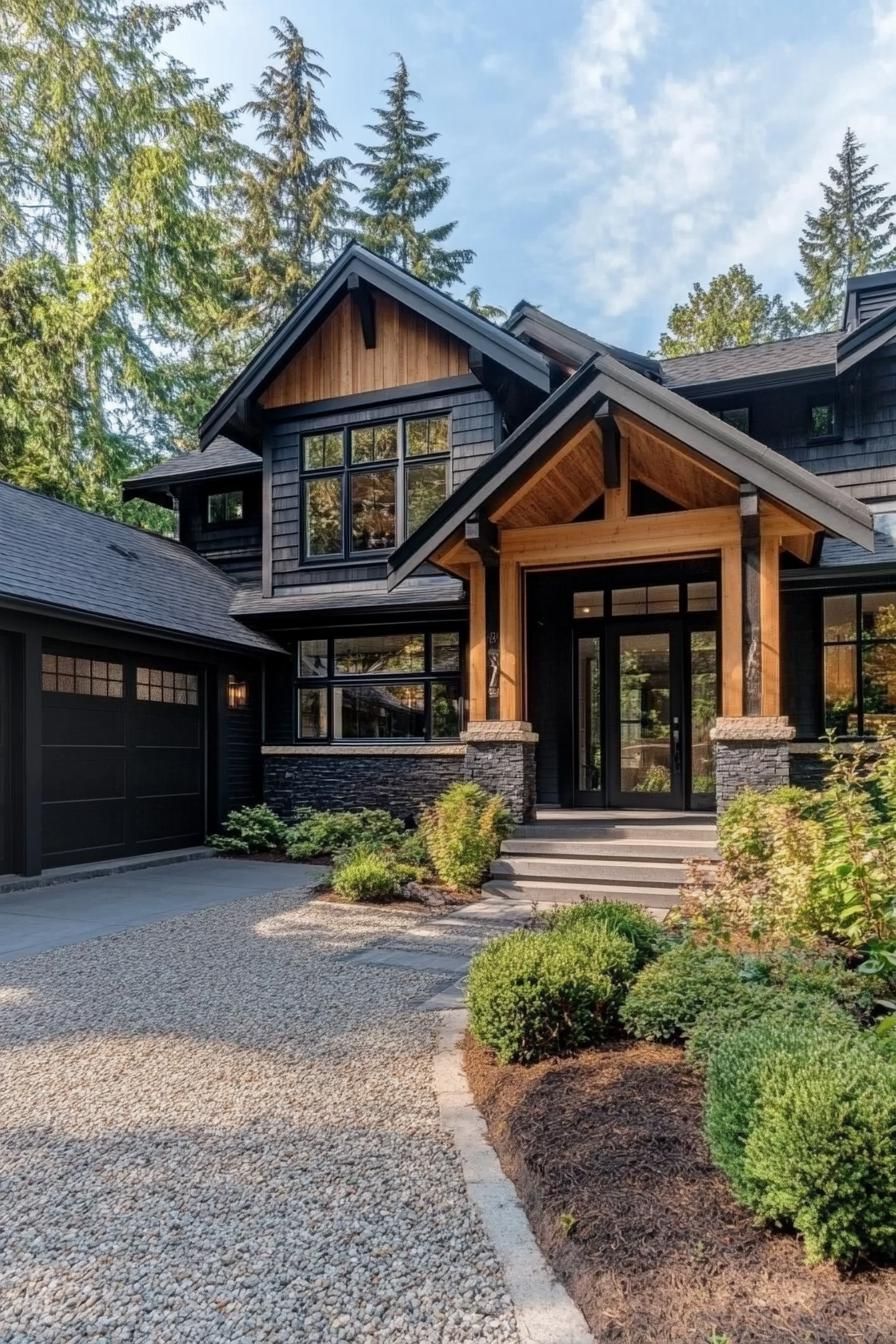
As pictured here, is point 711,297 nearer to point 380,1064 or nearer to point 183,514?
point 183,514

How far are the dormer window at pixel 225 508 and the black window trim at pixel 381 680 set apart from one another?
110 inches

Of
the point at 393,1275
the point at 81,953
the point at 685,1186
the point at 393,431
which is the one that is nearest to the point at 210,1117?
the point at 393,1275

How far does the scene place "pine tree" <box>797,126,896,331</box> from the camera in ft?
88.9

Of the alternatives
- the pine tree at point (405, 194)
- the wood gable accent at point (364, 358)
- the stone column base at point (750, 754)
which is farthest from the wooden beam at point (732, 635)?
the pine tree at point (405, 194)

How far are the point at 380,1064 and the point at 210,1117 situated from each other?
827 millimetres

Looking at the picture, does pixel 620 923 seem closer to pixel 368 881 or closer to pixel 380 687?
pixel 368 881

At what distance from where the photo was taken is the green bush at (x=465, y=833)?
7750 millimetres

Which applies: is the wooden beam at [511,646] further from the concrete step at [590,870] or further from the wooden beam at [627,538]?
the concrete step at [590,870]

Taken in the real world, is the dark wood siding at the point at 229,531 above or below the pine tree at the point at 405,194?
below

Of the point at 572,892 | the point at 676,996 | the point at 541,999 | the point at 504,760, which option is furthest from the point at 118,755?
the point at 676,996

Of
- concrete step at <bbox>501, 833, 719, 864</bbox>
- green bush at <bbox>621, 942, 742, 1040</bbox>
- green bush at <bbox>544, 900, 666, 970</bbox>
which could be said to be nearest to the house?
concrete step at <bbox>501, 833, 719, 864</bbox>

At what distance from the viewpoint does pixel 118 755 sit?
9641 millimetres

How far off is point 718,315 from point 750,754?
20.8 m

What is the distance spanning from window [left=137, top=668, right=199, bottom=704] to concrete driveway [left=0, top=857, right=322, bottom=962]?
81.3 inches
